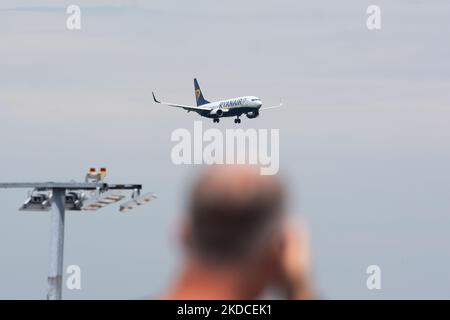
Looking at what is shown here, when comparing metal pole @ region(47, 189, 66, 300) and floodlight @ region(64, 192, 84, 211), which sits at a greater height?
floodlight @ region(64, 192, 84, 211)

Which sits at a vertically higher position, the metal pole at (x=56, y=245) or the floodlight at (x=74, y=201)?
the floodlight at (x=74, y=201)

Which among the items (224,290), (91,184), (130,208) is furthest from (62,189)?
(224,290)

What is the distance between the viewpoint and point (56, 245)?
222 feet

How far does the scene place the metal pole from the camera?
2530 inches

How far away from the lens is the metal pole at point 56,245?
64.2 metres

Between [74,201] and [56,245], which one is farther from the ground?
[74,201]

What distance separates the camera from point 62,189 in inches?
2539

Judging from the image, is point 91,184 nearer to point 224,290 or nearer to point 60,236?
point 60,236
